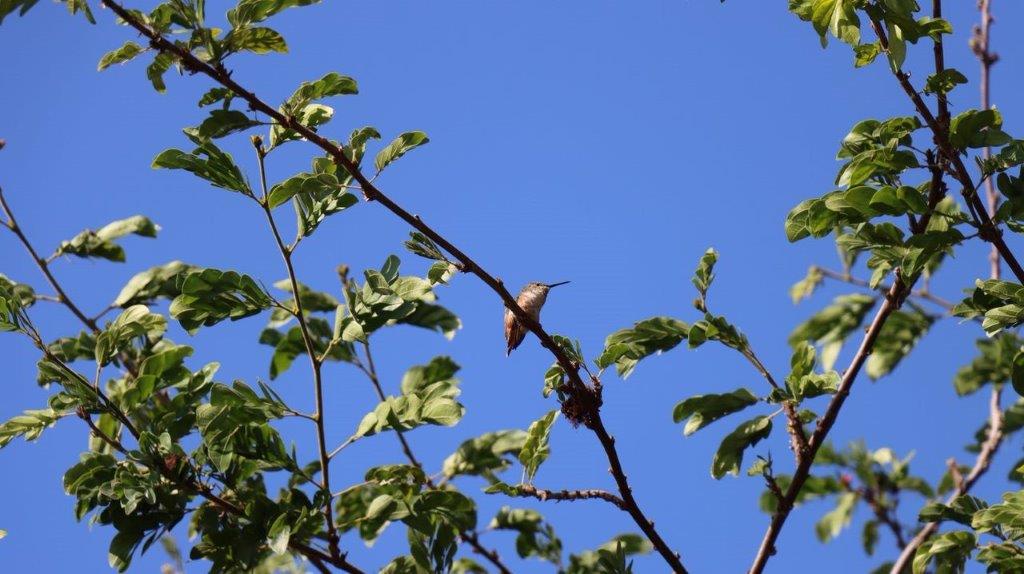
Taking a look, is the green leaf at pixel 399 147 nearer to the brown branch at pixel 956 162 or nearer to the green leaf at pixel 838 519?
the brown branch at pixel 956 162

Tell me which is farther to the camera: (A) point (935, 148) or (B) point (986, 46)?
(B) point (986, 46)

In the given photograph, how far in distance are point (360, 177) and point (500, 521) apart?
6.05 feet

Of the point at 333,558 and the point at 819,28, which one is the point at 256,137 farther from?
the point at 819,28

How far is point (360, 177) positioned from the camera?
3.04 meters

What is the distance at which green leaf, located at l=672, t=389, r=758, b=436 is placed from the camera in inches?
132

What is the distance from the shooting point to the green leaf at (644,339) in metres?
3.34

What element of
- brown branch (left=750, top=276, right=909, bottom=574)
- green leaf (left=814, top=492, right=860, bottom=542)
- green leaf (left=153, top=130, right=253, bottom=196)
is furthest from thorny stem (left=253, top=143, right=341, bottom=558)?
green leaf (left=814, top=492, right=860, bottom=542)

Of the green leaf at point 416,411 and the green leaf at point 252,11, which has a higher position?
the green leaf at point 252,11

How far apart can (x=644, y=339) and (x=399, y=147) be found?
97 centimetres

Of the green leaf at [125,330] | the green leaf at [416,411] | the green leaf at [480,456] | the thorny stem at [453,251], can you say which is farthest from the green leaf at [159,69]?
the green leaf at [480,456]

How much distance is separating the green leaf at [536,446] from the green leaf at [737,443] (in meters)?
0.56

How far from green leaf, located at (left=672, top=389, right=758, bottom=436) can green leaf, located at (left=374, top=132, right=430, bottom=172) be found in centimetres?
114

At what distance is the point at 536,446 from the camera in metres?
3.27

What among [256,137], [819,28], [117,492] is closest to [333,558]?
[117,492]
